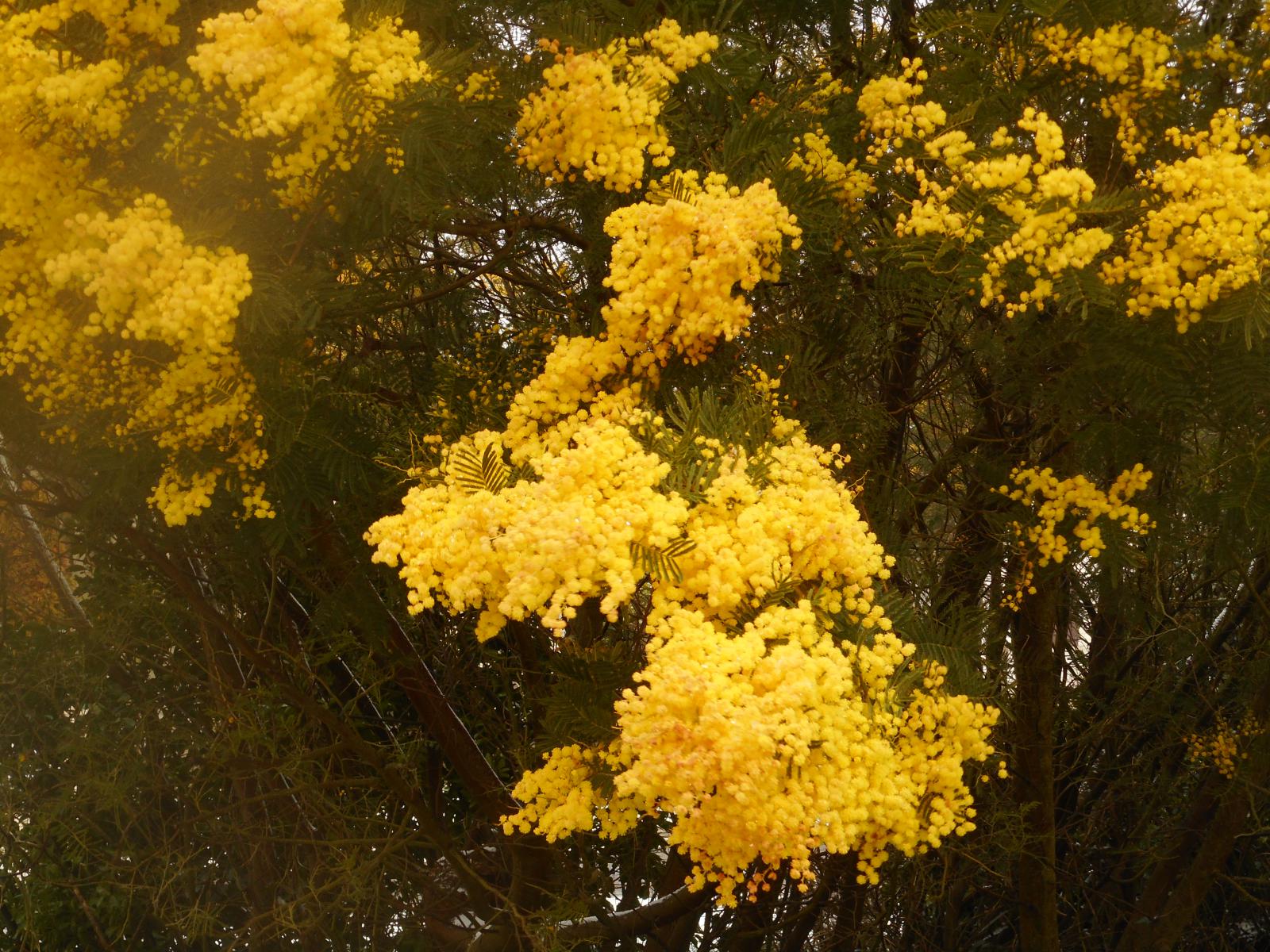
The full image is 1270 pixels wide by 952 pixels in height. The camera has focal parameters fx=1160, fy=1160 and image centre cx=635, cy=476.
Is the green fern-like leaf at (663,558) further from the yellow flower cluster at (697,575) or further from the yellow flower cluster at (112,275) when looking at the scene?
the yellow flower cluster at (112,275)

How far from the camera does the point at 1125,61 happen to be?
276cm

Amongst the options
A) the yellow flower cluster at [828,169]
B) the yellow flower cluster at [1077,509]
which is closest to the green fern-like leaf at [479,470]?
the yellow flower cluster at [828,169]

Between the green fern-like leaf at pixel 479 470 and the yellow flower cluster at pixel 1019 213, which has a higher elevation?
the yellow flower cluster at pixel 1019 213

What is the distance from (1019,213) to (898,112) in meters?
0.54

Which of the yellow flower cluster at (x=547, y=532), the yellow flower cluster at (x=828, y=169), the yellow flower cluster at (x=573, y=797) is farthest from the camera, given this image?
the yellow flower cluster at (x=828, y=169)

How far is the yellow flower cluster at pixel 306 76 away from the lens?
2.27 m

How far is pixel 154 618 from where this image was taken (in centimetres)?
461

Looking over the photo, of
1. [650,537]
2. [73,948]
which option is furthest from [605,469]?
[73,948]

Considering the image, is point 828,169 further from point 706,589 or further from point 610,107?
point 706,589

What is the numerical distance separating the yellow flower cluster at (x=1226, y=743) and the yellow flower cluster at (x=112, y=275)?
354 cm

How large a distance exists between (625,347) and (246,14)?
1.02 meters

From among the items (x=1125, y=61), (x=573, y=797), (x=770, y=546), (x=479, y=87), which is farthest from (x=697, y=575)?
(x=1125, y=61)

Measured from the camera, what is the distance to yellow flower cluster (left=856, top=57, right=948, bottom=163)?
106 inches

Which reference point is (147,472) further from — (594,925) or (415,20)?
(594,925)
